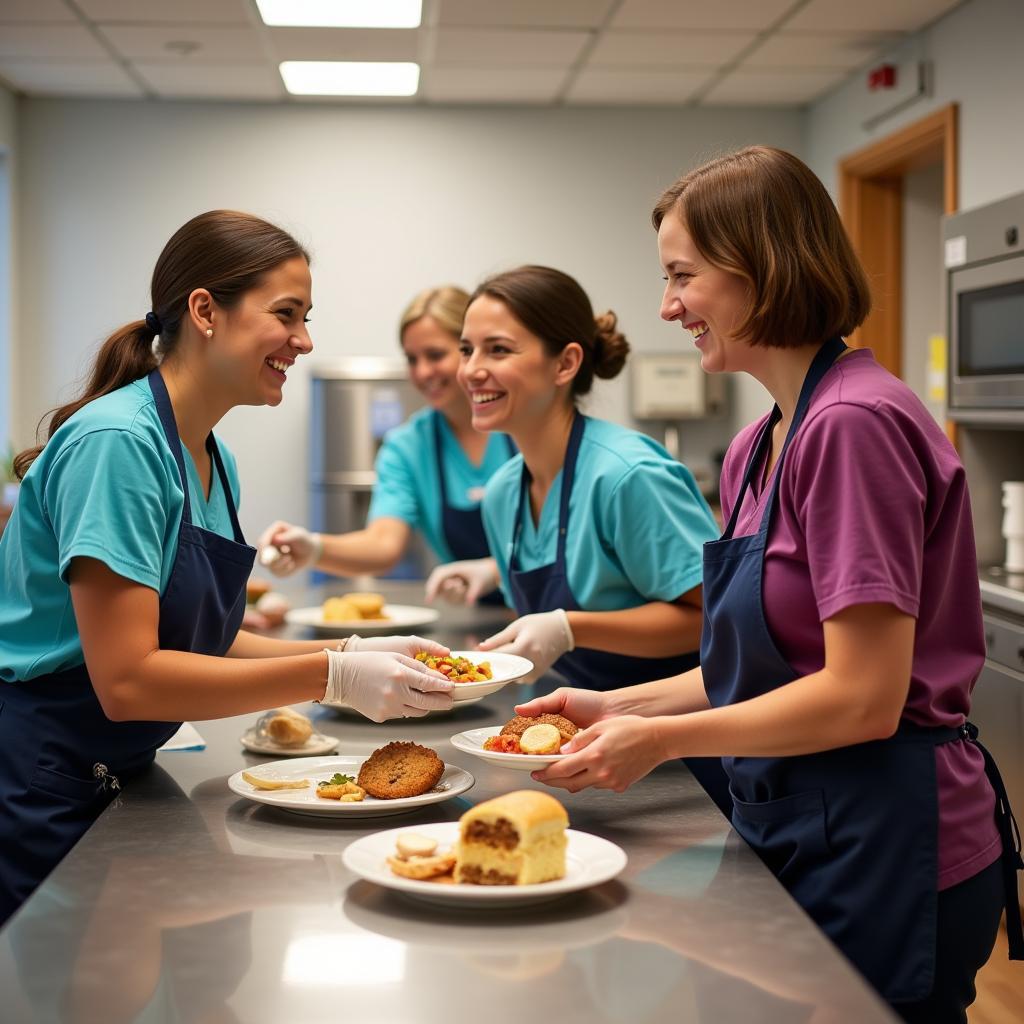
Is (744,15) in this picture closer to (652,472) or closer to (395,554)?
(395,554)

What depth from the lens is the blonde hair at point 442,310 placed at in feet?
11.1

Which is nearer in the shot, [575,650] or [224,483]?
[224,483]

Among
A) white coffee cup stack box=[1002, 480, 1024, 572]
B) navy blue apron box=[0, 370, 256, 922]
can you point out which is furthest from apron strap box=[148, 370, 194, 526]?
white coffee cup stack box=[1002, 480, 1024, 572]

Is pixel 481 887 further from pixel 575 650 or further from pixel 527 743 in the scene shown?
pixel 575 650

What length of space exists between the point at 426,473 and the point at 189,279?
1.74 metres

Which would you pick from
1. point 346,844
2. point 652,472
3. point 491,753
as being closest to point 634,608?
point 652,472

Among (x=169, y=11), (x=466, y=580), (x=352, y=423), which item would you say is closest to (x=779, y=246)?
(x=466, y=580)

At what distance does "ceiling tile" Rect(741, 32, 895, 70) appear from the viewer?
5.05 meters

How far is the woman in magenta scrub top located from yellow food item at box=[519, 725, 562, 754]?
0.05 m

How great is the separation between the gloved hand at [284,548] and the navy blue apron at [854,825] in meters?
1.73

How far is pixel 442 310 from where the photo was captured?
11.1 ft

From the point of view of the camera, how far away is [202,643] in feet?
5.57

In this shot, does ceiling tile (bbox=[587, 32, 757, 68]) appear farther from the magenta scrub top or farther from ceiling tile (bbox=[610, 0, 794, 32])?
the magenta scrub top

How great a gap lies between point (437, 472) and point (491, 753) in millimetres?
2009
